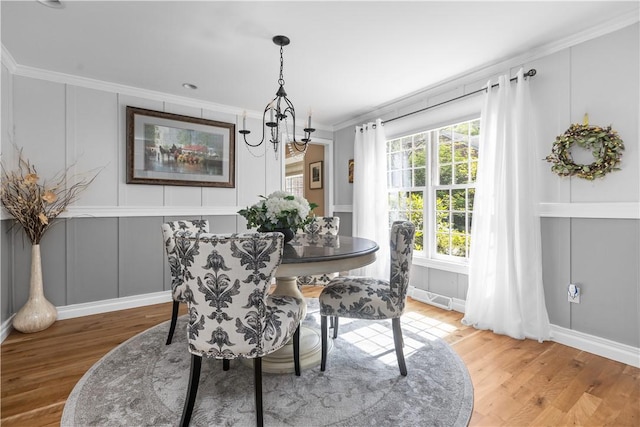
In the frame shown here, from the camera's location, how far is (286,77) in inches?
123

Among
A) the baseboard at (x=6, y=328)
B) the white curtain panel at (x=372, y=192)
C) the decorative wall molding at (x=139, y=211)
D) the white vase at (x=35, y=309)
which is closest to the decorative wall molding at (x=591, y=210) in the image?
the white curtain panel at (x=372, y=192)

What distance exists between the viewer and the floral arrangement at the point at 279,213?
2.07 metres

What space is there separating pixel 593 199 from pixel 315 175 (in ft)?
14.1

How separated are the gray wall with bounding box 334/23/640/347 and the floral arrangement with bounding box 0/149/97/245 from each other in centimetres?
429

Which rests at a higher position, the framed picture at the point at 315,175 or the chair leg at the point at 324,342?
the framed picture at the point at 315,175

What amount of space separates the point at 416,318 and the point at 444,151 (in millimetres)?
1861

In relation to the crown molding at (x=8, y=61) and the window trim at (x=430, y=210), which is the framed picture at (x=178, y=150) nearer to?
the crown molding at (x=8, y=61)

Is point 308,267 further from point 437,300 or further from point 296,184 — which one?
point 296,184

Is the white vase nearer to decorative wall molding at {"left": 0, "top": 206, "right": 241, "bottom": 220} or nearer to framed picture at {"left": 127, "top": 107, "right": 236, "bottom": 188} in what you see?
decorative wall molding at {"left": 0, "top": 206, "right": 241, "bottom": 220}

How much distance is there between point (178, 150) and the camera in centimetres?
367

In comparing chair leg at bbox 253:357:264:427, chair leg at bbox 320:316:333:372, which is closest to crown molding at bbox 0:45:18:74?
chair leg at bbox 253:357:264:427

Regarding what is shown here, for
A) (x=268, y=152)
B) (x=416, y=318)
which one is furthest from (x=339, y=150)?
(x=416, y=318)

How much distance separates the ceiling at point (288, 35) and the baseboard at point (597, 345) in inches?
91.0

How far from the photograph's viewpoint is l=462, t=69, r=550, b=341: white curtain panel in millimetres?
2574
